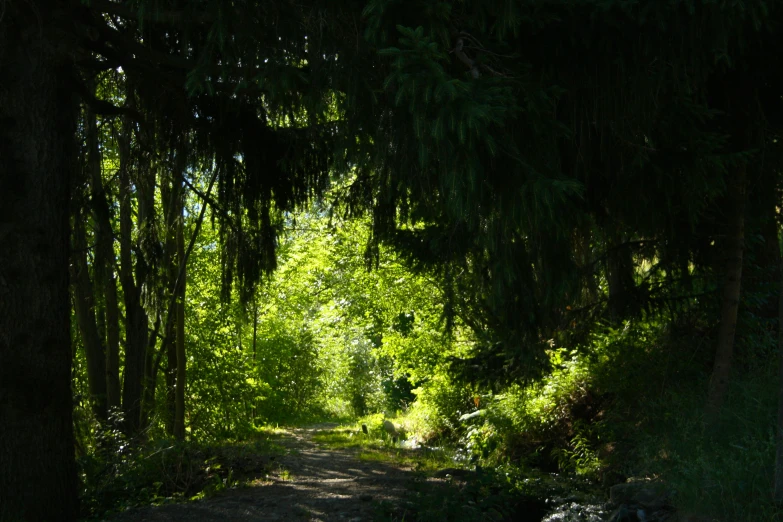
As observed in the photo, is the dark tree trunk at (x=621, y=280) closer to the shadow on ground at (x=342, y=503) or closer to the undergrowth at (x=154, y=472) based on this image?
the shadow on ground at (x=342, y=503)

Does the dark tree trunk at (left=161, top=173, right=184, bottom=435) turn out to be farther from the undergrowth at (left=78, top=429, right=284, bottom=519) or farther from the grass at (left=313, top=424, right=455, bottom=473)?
the grass at (left=313, top=424, right=455, bottom=473)

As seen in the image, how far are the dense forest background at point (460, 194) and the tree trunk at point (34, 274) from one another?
0.02 m

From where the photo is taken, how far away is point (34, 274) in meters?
5.73

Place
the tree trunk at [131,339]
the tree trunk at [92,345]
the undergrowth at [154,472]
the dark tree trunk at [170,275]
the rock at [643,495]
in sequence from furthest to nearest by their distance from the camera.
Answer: the tree trunk at [131,339] < the tree trunk at [92,345] < the dark tree trunk at [170,275] < the undergrowth at [154,472] < the rock at [643,495]

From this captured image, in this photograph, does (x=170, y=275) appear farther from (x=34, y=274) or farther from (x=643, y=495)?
(x=643, y=495)

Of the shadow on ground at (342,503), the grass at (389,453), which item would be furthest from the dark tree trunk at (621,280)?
the grass at (389,453)

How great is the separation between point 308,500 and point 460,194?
363cm

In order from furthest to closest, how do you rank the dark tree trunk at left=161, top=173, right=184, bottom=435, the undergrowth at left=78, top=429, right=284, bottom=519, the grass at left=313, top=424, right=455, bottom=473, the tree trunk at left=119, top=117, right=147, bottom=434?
the tree trunk at left=119, top=117, right=147, bottom=434 < the dark tree trunk at left=161, top=173, right=184, bottom=435 < the grass at left=313, top=424, right=455, bottom=473 < the undergrowth at left=78, top=429, right=284, bottom=519

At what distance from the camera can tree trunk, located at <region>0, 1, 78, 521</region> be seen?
5.56 metres

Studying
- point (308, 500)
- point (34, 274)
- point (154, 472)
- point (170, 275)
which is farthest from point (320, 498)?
point (170, 275)

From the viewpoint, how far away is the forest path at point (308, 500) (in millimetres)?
5910

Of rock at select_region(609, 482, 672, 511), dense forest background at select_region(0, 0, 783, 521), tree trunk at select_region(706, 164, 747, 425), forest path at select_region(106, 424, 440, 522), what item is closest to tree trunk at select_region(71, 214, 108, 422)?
dense forest background at select_region(0, 0, 783, 521)

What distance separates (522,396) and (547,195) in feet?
26.6

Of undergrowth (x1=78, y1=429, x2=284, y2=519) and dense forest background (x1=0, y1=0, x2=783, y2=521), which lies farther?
undergrowth (x1=78, y1=429, x2=284, y2=519)
